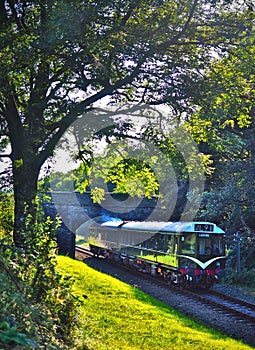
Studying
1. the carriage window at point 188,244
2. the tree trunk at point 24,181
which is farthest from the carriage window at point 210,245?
the tree trunk at point 24,181

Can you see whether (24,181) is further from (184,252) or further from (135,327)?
(184,252)

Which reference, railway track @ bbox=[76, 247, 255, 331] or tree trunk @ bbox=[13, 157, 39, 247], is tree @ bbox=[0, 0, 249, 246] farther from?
railway track @ bbox=[76, 247, 255, 331]

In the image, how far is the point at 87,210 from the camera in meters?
39.5

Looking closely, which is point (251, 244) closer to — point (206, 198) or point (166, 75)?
point (206, 198)

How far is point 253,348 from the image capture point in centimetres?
1229

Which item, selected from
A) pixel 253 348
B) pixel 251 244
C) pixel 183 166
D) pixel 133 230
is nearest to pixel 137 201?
pixel 133 230

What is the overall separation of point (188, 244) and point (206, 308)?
4.24 meters

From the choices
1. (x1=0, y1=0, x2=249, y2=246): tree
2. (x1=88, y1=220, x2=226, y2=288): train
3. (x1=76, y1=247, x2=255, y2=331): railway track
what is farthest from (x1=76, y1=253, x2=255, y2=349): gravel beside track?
(x1=0, y1=0, x2=249, y2=246): tree

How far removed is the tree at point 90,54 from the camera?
1062 cm

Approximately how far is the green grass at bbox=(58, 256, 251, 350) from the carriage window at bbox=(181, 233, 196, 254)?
3.83 metres

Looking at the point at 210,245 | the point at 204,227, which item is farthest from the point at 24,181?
the point at 210,245

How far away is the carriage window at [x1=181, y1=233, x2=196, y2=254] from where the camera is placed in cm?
2125

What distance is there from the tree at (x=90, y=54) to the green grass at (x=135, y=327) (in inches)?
105

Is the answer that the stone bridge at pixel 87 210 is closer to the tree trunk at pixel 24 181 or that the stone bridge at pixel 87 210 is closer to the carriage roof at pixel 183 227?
the carriage roof at pixel 183 227
